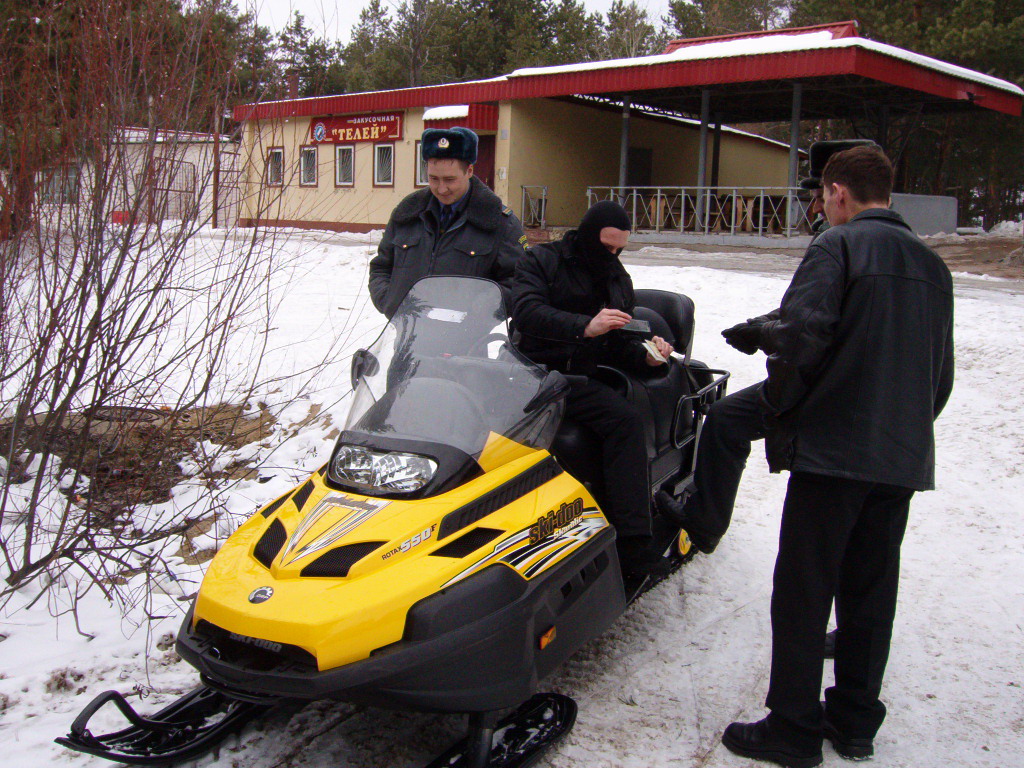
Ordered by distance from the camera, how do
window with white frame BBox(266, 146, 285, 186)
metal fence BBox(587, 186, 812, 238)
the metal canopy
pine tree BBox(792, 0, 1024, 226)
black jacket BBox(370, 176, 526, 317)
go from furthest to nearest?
pine tree BBox(792, 0, 1024, 226) → metal fence BBox(587, 186, 812, 238) → the metal canopy → black jacket BBox(370, 176, 526, 317) → window with white frame BBox(266, 146, 285, 186)

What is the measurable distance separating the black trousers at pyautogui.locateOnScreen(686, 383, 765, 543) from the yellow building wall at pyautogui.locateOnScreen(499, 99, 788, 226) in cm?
1680

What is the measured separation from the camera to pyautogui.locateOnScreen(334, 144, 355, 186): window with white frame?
2222cm

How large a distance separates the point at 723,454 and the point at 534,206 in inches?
672

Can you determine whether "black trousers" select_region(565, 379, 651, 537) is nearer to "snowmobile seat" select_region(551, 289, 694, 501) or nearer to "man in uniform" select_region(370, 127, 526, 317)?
"snowmobile seat" select_region(551, 289, 694, 501)

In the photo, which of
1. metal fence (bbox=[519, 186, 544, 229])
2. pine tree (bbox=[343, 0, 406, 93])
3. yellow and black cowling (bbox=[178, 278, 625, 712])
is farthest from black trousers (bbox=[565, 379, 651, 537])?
pine tree (bbox=[343, 0, 406, 93])

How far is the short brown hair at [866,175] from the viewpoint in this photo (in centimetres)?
277

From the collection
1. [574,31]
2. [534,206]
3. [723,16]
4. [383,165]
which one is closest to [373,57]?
[574,31]

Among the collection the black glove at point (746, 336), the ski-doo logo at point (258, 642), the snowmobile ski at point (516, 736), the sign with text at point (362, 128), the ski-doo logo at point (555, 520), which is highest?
the sign with text at point (362, 128)

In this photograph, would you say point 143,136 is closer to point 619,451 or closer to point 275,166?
point 275,166

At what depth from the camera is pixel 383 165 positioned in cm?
2152

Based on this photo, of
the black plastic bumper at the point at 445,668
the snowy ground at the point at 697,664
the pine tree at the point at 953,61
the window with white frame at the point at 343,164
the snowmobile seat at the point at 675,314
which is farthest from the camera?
the window with white frame at the point at 343,164

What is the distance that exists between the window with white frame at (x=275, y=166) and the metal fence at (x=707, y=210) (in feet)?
46.2

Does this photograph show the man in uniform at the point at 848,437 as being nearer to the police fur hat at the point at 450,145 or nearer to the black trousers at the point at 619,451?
the black trousers at the point at 619,451

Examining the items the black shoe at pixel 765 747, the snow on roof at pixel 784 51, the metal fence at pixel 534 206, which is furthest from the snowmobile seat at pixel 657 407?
the metal fence at pixel 534 206
